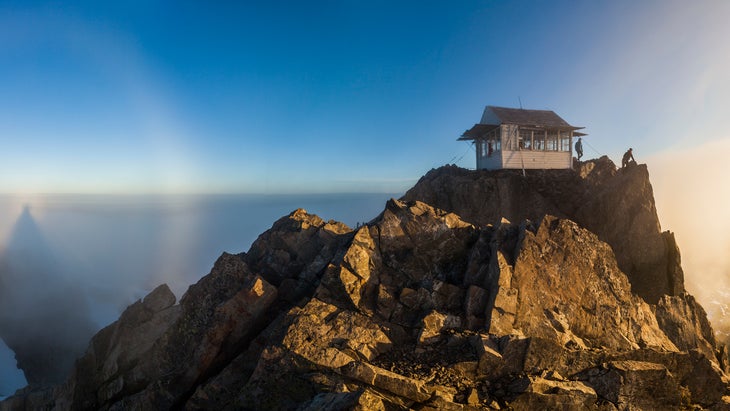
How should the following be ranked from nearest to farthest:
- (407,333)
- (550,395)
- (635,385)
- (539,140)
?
(550,395)
(635,385)
(407,333)
(539,140)

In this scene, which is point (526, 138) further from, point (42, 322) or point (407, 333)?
point (42, 322)

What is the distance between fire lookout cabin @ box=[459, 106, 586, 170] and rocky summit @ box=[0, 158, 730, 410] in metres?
23.5

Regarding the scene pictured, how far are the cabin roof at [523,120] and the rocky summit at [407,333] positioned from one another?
84.1 ft

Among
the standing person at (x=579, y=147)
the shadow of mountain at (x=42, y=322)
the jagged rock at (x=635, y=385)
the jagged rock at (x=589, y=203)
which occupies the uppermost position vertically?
the standing person at (x=579, y=147)

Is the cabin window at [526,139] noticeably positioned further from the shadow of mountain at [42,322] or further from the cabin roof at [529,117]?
the shadow of mountain at [42,322]

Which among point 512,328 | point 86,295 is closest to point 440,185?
point 512,328

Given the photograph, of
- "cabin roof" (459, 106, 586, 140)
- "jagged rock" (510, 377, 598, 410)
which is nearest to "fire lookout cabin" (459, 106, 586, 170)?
"cabin roof" (459, 106, 586, 140)

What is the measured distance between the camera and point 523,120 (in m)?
39.1

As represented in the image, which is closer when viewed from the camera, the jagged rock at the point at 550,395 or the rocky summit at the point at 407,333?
the jagged rock at the point at 550,395

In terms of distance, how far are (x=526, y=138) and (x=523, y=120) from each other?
2.27m

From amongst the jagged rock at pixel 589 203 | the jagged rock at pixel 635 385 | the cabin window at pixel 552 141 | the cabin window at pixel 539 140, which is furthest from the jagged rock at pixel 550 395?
the cabin window at pixel 552 141

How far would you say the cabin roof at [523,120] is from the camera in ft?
127

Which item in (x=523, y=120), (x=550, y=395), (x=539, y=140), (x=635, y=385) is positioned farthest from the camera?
(x=539, y=140)

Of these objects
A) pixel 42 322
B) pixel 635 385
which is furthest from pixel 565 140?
pixel 42 322
